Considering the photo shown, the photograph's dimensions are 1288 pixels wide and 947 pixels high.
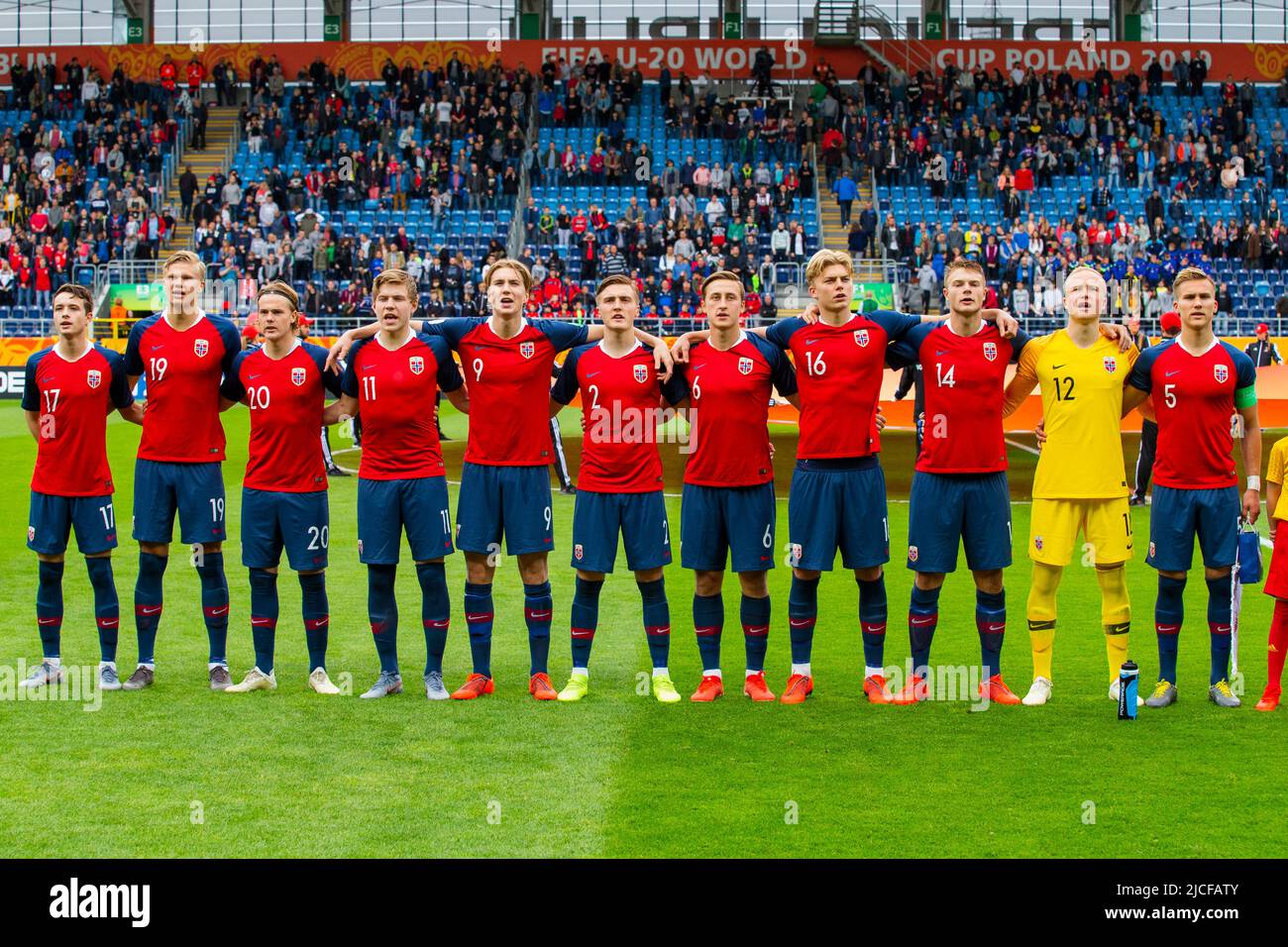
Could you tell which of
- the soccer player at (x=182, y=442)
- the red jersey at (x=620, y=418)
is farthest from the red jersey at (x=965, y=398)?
the soccer player at (x=182, y=442)

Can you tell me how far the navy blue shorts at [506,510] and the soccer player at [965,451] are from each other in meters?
1.92

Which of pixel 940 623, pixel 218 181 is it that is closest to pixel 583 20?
pixel 218 181

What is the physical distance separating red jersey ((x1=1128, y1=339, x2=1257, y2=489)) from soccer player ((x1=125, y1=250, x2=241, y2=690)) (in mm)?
4885

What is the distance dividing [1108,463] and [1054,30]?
1678 inches

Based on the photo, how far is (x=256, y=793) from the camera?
652cm

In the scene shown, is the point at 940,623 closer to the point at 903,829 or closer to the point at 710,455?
the point at 710,455

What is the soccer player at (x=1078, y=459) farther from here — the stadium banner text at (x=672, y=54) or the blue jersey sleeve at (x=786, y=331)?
the stadium banner text at (x=672, y=54)

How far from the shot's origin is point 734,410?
8.15 metres

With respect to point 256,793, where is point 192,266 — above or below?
above

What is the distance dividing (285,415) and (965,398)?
3.53 metres

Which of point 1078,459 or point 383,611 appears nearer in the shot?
point 1078,459

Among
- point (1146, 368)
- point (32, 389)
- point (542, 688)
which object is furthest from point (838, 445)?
point (32, 389)

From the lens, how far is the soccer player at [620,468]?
8172 mm

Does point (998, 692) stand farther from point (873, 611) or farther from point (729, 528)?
point (729, 528)
